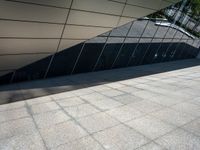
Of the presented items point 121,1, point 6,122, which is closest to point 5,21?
point 6,122

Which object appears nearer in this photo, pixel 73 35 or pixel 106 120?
pixel 106 120

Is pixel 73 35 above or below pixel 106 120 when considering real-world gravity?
above

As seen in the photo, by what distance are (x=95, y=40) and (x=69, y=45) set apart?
7.30ft

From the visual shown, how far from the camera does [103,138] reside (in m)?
7.70

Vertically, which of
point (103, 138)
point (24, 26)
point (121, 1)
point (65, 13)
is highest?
point (121, 1)

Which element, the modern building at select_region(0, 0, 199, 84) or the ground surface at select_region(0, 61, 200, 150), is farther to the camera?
the modern building at select_region(0, 0, 199, 84)

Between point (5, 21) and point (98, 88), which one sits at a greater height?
point (5, 21)

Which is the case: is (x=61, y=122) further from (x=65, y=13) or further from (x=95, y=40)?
(x=95, y=40)

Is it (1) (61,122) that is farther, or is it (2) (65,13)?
(2) (65,13)

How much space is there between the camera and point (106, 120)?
9.11 meters

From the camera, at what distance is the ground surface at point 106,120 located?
24.3ft

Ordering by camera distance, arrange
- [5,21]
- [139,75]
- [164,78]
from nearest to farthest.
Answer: [5,21] < [164,78] < [139,75]

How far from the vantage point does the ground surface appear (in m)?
7.42

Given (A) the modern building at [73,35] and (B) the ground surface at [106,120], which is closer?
(B) the ground surface at [106,120]
